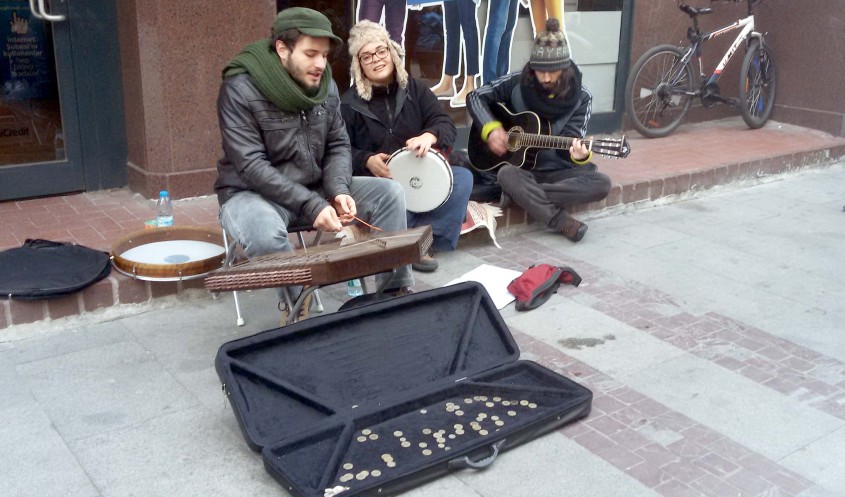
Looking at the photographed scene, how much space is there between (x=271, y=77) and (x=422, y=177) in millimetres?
1114

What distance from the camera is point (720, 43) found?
300 inches

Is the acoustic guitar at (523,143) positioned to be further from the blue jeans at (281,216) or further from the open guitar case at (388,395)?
the open guitar case at (388,395)

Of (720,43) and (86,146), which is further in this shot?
(720,43)

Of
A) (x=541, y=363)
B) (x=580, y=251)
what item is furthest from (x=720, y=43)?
(x=541, y=363)

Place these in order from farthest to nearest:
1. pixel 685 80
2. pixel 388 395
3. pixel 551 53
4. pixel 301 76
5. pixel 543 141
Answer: pixel 685 80 < pixel 543 141 < pixel 551 53 < pixel 301 76 < pixel 388 395

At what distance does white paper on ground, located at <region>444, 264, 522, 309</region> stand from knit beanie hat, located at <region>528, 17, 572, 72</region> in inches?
44.9

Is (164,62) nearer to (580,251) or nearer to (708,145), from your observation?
(580,251)

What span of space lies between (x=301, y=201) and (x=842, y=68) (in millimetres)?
6041

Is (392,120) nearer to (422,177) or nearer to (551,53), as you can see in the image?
(422,177)

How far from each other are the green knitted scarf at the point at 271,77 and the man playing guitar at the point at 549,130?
5.50 feet

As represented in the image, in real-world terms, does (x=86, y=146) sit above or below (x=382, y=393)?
above

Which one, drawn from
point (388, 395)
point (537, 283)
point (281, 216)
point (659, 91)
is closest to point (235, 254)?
point (281, 216)

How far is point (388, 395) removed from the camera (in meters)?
3.02

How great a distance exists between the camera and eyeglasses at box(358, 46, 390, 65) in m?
4.17
